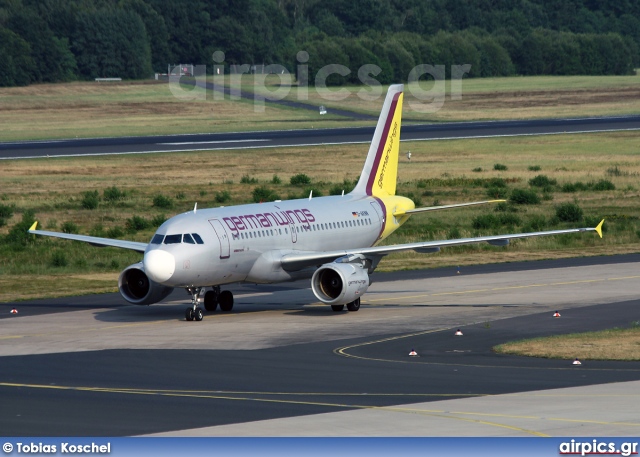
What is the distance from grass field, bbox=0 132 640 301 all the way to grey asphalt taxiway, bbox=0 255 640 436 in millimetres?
9504

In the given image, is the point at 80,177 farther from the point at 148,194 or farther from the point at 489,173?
the point at 489,173

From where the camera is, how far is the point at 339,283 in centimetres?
4450

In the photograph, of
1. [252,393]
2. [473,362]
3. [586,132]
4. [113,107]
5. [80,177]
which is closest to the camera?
[252,393]

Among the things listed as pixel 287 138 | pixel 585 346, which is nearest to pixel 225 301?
pixel 585 346

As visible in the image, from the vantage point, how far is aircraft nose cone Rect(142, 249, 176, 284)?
41656 millimetres

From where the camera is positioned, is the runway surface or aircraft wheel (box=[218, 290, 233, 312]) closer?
aircraft wheel (box=[218, 290, 233, 312])

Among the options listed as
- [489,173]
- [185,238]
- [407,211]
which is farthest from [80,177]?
[185,238]

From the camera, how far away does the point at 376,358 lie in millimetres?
35219

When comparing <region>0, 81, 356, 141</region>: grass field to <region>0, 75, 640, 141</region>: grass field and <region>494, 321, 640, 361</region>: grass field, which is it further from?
<region>494, 321, 640, 361</region>: grass field

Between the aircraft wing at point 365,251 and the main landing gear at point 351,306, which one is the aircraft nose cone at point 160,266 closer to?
the aircraft wing at point 365,251

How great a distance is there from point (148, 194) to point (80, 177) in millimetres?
14115

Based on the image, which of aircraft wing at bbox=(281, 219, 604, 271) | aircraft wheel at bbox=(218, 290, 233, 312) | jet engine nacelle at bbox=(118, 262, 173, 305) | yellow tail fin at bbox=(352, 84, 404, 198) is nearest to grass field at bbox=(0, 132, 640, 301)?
yellow tail fin at bbox=(352, 84, 404, 198)

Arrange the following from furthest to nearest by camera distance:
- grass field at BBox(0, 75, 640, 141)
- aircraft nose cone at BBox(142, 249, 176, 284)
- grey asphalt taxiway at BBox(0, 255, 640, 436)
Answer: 1. grass field at BBox(0, 75, 640, 141)
2. aircraft nose cone at BBox(142, 249, 176, 284)
3. grey asphalt taxiway at BBox(0, 255, 640, 436)

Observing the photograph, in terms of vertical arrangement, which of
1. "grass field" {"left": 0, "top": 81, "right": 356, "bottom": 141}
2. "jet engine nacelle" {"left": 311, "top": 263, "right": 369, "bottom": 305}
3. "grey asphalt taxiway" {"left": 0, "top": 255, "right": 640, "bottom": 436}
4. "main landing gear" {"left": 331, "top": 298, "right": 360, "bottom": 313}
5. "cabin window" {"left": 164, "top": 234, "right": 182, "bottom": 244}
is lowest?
"grey asphalt taxiway" {"left": 0, "top": 255, "right": 640, "bottom": 436}
